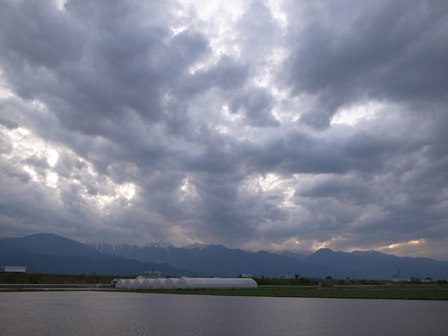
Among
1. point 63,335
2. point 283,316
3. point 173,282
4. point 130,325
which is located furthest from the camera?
point 173,282

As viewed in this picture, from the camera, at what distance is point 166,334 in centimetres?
2645

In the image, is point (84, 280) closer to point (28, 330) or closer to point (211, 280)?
point (211, 280)

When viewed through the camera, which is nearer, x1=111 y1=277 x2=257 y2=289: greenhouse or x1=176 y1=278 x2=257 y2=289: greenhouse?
x1=176 y1=278 x2=257 y2=289: greenhouse

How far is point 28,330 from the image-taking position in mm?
28453

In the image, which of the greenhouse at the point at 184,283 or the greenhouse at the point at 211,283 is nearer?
the greenhouse at the point at 211,283

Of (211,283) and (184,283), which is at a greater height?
(211,283)

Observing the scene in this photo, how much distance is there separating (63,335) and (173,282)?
247 ft

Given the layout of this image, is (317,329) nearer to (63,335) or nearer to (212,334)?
(212,334)

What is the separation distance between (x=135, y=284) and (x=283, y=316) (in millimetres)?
75858

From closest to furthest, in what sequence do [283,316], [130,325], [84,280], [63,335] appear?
[63,335] → [130,325] → [283,316] → [84,280]

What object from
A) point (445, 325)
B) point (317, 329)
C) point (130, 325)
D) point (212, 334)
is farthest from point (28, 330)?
point (445, 325)

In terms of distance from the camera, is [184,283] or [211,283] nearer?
[184,283]

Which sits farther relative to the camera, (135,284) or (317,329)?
(135,284)

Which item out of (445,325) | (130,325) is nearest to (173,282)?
(130,325)
